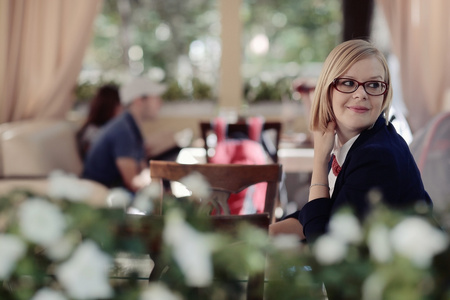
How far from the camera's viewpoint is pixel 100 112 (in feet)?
13.7

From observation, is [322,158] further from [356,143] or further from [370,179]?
[370,179]

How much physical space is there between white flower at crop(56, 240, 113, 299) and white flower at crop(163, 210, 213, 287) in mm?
73

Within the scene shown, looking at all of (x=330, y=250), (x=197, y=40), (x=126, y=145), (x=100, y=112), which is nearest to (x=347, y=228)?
(x=330, y=250)

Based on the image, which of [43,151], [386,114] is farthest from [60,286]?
[43,151]

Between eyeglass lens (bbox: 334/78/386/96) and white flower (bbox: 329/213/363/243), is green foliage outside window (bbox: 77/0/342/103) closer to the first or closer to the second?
eyeglass lens (bbox: 334/78/386/96)

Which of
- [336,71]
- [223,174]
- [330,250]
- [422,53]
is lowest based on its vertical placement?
[223,174]

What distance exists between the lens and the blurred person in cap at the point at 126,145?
10.7 ft

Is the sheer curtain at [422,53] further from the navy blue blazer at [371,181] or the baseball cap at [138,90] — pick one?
the navy blue blazer at [371,181]

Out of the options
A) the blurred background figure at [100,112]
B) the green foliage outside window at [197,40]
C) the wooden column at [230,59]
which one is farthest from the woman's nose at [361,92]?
the green foliage outside window at [197,40]

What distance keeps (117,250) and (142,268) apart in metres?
0.05

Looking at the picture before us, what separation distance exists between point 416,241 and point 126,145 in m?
2.85

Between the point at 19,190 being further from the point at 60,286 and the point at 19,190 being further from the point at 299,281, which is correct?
the point at 299,281

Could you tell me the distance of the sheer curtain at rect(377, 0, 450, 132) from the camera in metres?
4.64

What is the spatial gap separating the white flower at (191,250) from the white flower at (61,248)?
0.10 metres
